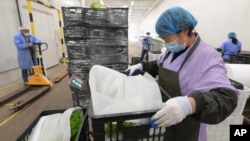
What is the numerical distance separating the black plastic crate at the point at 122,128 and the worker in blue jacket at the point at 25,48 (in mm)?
3663

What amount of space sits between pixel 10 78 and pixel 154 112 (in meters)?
4.55

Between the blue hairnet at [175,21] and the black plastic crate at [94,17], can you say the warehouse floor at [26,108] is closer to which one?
the black plastic crate at [94,17]

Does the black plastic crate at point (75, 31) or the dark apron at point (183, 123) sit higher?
the black plastic crate at point (75, 31)

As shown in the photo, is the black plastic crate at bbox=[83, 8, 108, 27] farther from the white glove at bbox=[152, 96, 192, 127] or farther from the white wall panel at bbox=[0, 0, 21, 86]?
the white wall panel at bbox=[0, 0, 21, 86]

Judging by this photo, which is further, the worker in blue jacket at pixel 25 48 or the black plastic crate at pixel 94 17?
the worker in blue jacket at pixel 25 48

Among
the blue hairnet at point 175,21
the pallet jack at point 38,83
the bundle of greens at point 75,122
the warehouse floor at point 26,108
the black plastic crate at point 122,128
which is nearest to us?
the black plastic crate at point 122,128

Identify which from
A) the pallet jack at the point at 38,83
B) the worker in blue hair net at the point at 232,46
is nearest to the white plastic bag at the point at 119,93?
the pallet jack at the point at 38,83

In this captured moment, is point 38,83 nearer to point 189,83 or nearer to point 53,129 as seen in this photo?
point 53,129

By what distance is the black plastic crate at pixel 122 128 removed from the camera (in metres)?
0.52

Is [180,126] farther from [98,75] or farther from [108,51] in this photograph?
[108,51]

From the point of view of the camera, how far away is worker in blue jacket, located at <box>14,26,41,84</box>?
3.58 m

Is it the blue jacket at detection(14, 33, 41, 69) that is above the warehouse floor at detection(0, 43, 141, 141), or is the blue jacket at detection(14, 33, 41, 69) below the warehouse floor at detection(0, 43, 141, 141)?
above

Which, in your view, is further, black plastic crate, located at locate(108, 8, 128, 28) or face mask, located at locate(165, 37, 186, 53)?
black plastic crate, located at locate(108, 8, 128, 28)

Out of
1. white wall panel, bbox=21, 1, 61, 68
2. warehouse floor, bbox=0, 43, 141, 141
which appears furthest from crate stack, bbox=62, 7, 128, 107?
white wall panel, bbox=21, 1, 61, 68
